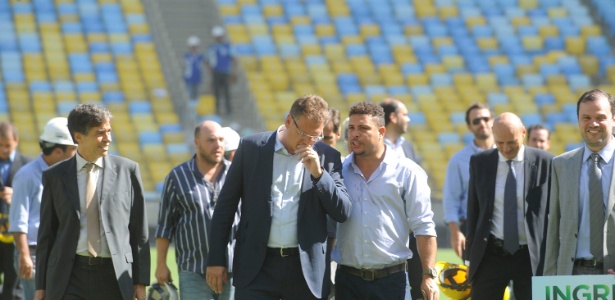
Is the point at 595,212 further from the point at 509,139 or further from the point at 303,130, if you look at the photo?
the point at 303,130

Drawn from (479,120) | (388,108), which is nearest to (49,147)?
(388,108)

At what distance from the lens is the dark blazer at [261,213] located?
20.3 feet

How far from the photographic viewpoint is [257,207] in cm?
623

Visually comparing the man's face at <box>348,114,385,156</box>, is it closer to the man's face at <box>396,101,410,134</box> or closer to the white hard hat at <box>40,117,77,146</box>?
the man's face at <box>396,101,410,134</box>

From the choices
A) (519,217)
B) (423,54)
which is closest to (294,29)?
(423,54)

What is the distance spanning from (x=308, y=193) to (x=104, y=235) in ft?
4.26

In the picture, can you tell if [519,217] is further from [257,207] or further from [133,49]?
[133,49]

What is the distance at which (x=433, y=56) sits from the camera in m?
24.8

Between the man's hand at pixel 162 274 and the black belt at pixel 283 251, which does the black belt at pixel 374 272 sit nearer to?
the black belt at pixel 283 251

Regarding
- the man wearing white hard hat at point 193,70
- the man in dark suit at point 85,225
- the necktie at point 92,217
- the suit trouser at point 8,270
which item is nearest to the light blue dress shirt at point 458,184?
the man in dark suit at point 85,225

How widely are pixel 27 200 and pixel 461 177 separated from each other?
3.70 metres

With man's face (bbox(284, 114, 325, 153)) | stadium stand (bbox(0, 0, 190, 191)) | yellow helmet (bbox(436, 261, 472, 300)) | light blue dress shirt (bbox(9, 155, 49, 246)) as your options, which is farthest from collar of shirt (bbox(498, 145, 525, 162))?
stadium stand (bbox(0, 0, 190, 191))

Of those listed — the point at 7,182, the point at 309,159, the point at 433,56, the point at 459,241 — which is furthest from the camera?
the point at 433,56

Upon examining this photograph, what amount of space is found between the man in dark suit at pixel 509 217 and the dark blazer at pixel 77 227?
7.83 ft
